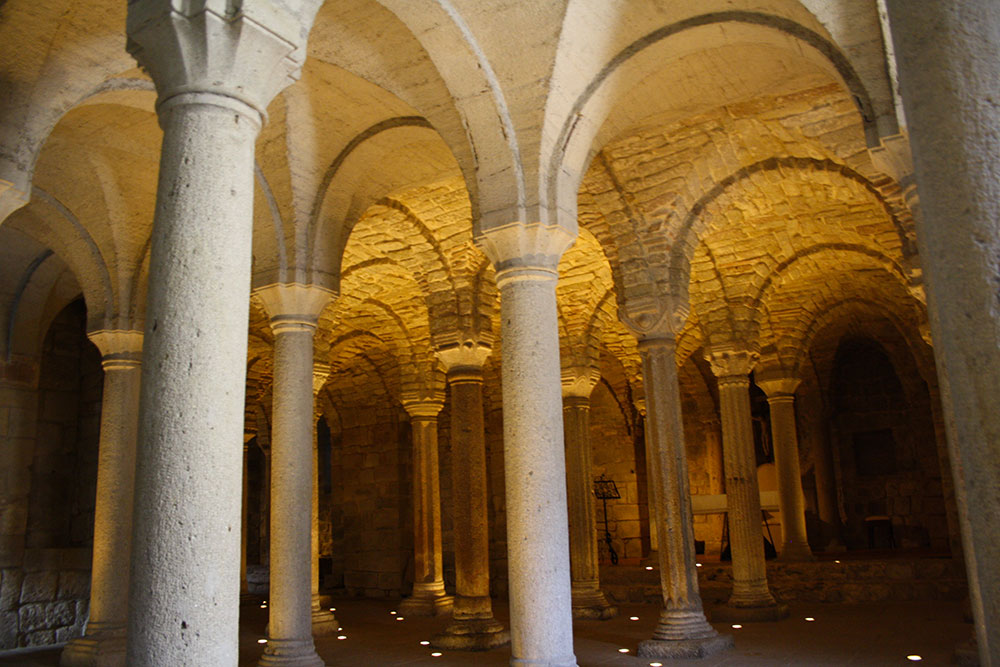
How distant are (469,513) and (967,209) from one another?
7293mm

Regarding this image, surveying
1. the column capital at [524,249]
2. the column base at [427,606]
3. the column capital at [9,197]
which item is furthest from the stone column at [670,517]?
the column capital at [9,197]

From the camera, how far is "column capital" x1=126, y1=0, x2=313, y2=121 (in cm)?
333

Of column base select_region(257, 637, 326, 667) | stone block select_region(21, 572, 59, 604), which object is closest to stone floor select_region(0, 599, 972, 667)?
stone block select_region(21, 572, 59, 604)

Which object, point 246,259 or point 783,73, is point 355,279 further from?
point 246,259

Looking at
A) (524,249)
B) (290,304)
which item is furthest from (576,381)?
(524,249)

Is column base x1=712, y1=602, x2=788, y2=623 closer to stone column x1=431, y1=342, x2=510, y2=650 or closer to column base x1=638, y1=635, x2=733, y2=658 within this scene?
column base x1=638, y1=635, x2=733, y2=658

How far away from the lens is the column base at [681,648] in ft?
22.5

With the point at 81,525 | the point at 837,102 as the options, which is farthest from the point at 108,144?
the point at 837,102

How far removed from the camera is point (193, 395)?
3035 millimetres

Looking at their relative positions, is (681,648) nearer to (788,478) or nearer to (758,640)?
(758,640)

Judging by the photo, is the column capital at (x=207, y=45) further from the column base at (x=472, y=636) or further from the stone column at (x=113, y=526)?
the column base at (x=472, y=636)

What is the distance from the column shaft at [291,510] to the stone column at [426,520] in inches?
197

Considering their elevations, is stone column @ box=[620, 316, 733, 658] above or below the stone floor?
above

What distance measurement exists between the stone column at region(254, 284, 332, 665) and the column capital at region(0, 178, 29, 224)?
210 cm
